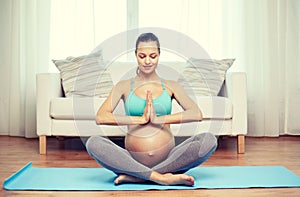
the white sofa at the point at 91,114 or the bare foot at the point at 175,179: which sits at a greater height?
the white sofa at the point at 91,114

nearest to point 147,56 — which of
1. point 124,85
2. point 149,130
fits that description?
point 124,85

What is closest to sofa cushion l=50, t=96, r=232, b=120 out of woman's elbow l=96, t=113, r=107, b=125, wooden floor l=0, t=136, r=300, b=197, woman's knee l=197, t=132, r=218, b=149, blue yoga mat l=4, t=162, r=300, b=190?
wooden floor l=0, t=136, r=300, b=197

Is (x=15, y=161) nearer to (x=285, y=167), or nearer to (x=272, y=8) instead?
(x=285, y=167)

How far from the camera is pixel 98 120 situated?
6.82 feet

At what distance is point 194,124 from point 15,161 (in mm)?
1130

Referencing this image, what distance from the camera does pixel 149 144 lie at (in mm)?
2068

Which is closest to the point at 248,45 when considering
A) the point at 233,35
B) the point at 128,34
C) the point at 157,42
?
the point at 233,35

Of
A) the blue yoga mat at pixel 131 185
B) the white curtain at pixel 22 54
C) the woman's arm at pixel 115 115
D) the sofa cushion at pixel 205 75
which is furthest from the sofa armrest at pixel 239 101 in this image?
the white curtain at pixel 22 54

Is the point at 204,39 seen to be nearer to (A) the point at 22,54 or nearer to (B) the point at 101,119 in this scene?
(A) the point at 22,54

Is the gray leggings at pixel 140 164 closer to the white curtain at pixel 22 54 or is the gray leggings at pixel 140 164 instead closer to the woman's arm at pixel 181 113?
the woman's arm at pixel 181 113

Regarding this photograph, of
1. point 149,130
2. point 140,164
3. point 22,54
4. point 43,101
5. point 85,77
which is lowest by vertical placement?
point 140,164

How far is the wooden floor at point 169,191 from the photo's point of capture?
6.69 feet

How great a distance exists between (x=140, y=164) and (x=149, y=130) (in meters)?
0.16

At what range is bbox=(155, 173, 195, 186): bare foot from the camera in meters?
2.10
